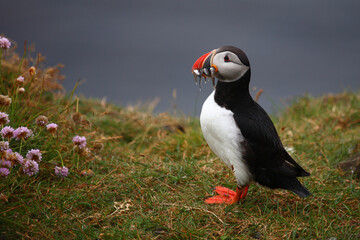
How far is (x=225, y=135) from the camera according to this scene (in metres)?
3.32

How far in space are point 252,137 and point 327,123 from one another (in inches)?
144

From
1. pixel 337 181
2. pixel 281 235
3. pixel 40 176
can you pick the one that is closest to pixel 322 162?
pixel 337 181

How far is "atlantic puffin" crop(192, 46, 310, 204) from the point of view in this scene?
129 inches

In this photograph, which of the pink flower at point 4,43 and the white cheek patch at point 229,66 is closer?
the white cheek patch at point 229,66

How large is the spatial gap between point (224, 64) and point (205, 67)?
6.4 inches

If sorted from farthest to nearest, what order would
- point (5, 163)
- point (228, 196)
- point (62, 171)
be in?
1. point (62, 171)
2. point (228, 196)
3. point (5, 163)

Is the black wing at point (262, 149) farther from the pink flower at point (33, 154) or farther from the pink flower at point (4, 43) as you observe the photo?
the pink flower at point (4, 43)

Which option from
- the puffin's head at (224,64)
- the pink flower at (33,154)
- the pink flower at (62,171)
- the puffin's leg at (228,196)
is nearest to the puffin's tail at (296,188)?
the puffin's leg at (228,196)

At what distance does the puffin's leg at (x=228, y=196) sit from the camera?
362 cm

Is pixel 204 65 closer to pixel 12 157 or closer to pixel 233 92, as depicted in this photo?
pixel 233 92

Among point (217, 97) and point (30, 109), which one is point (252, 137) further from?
point (30, 109)

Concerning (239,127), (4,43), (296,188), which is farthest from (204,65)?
(4,43)

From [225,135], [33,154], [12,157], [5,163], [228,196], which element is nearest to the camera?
[12,157]

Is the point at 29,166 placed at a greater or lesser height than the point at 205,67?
lesser
